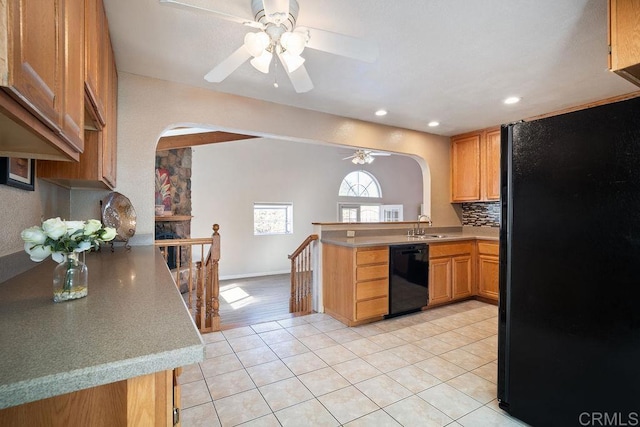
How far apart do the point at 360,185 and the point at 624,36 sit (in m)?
7.01

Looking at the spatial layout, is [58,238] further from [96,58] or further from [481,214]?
[481,214]

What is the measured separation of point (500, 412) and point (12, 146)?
2619 mm

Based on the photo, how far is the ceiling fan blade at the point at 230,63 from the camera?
5.76 feet

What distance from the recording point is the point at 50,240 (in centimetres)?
94

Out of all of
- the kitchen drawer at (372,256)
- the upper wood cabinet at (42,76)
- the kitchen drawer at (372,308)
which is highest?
the upper wood cabinet at (42,76)

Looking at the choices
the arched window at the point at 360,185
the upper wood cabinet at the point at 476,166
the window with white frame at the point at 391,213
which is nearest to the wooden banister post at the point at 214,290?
the upper wood cabinet at the point at 476,166

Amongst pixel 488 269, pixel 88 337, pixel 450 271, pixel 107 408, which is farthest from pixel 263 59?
pixel 488 269

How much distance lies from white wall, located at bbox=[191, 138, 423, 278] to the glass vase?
5.58 m

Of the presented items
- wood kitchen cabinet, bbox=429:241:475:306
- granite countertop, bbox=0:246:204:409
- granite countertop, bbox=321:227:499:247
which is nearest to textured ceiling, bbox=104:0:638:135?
granite countertop, bbox=0:246:204:409

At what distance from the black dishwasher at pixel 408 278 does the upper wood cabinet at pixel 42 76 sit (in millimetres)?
2921

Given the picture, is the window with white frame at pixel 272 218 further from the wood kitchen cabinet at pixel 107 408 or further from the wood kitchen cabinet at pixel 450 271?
the wood kitchen cabinet at pixel 107 408

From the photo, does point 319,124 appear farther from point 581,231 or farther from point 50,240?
point 50,240

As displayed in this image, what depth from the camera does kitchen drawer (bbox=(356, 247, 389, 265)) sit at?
3112 mm

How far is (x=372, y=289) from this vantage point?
3189 millimetres
